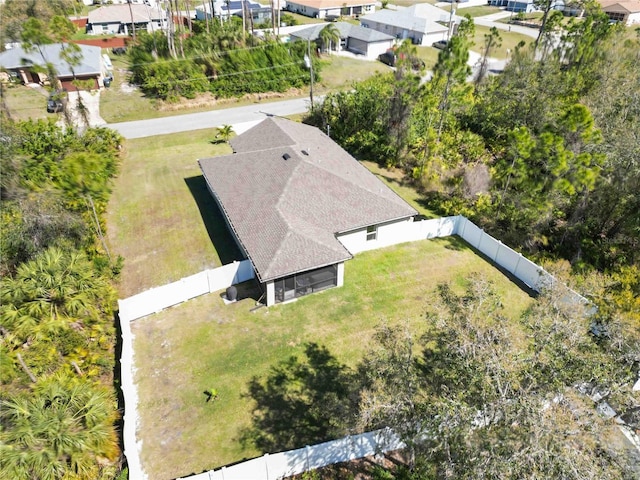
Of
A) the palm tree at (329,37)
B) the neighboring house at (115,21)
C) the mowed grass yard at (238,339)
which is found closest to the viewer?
the mowed grass yard at (238,339)

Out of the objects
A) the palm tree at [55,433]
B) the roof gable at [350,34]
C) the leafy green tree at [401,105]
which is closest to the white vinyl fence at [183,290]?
the palm tree at [55,433]

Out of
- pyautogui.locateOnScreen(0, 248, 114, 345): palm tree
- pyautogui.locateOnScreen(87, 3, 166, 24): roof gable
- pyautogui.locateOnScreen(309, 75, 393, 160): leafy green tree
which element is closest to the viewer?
pyautogui.locateOnScreen(0, 248, 114, 345): palm tree

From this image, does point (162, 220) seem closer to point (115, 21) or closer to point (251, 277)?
point (251, 277)

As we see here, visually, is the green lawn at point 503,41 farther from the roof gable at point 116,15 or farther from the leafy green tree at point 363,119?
the roof gable at point 116,15

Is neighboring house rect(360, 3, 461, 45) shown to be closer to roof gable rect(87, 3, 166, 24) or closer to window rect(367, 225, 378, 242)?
roof gable rect(87, 3, 166, 24)

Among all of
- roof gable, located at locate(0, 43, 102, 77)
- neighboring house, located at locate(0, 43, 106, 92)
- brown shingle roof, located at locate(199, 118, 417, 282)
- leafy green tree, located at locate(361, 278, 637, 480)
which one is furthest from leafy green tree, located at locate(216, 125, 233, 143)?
leafy green tree, located at locate(361, 278, 637, 480)

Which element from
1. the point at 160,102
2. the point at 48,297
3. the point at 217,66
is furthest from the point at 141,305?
the point at 217,66
